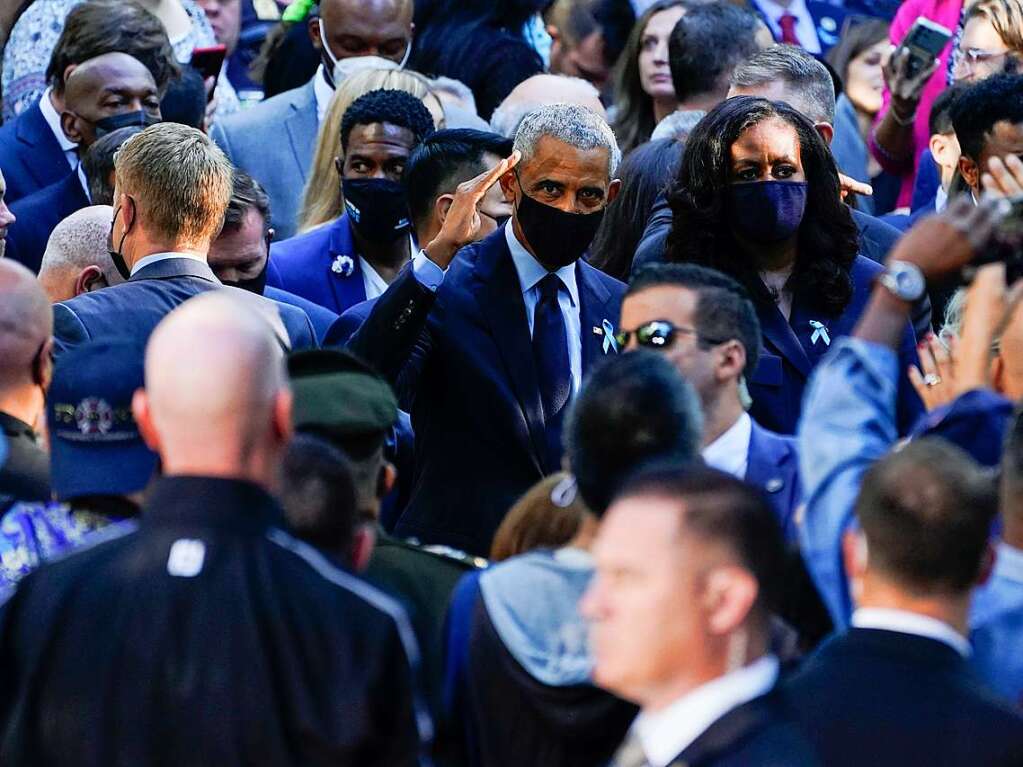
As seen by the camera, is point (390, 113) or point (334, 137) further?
point (334, 137)

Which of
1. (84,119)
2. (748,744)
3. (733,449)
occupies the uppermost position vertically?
(748,744)

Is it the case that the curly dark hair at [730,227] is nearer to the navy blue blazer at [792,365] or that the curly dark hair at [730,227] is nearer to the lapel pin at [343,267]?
the navy blue blazer at [792,365]

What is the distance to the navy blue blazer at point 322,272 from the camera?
23.3 ft

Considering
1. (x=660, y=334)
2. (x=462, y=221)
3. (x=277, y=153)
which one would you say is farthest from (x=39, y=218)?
(x=660, y=334)

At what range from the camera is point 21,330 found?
446cm

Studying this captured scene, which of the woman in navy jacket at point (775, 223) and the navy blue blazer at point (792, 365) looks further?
the woman in navy jacket at point (775, 223)

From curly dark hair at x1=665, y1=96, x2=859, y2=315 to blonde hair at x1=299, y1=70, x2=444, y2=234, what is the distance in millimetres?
2064

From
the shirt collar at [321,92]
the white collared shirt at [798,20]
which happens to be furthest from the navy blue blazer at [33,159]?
the white collared shirt at [798,20]

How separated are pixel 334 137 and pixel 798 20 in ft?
11.1

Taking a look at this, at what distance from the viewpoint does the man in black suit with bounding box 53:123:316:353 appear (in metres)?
5.47

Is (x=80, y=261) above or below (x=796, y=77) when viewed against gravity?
below

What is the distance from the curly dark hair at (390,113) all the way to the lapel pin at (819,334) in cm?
204

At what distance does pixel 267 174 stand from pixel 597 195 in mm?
2708

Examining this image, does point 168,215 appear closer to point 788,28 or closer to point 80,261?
point 80,261
